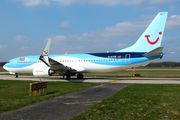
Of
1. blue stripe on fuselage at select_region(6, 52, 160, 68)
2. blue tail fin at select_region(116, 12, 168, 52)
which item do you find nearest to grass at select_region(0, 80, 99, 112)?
blue stripe on fuselage at select_region(6, 52, 160, 68)

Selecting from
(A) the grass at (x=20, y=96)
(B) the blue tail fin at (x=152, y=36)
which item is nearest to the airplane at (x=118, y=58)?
(B) the blue tail fin at (x=152, y=36)

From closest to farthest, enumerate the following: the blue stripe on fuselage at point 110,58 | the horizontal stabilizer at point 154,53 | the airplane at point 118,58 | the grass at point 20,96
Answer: the grass at point 20,96 < the horizontal stabilizer at point 154,53 < the airplane at point 118,58 < the blue stripe on fuselage at point 110,58

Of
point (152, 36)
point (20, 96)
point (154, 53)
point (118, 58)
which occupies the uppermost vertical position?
point (152, 36)

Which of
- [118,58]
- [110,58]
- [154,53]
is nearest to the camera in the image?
[154,53]

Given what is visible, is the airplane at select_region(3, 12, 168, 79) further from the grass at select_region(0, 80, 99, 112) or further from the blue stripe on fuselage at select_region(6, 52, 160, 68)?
the grass at select_region(0, 80, 99, 112)

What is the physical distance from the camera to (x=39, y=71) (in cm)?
2570

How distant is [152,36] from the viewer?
2478 cm

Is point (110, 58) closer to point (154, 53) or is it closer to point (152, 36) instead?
point (154, 53)

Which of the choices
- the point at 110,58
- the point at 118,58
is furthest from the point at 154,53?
the point at 110,58

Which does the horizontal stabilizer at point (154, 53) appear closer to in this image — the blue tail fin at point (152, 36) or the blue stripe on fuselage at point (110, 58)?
the blue stripe on fuselage at point (110, 58)

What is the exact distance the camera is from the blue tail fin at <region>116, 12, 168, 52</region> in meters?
24.3

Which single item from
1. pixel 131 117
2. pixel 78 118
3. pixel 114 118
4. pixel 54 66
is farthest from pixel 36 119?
pixel 54 66

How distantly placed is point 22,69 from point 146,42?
21.8m

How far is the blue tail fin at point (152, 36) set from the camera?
24281mm
